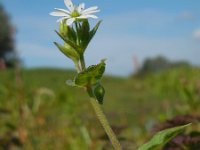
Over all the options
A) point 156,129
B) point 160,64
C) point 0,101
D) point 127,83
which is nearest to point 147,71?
point 160,64

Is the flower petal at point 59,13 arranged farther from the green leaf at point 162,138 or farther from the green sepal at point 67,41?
the green leaf at point 162,138

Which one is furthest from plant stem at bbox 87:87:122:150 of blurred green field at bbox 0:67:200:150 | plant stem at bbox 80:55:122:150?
blurred green field at bbox 0:67:200:150

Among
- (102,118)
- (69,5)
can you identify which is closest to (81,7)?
(69,5)

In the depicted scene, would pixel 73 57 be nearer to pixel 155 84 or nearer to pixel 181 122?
pixel 181 122

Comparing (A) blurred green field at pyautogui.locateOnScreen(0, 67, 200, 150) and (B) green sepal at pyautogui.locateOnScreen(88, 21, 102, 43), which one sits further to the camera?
(A) blurred green field at pyautogui.locateOnScreen(0, 67, 200, 150)

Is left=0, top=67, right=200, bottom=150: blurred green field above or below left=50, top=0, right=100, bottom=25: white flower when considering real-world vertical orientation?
below

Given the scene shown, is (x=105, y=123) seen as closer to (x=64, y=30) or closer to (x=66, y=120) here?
(x=64, y=30)

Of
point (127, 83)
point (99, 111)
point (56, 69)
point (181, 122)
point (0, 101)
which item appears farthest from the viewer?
point (56, 69)

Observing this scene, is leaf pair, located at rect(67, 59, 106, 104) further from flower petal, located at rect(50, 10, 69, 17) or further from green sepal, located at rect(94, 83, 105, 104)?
flower petal, located at rect(50, 10, 69, 17)

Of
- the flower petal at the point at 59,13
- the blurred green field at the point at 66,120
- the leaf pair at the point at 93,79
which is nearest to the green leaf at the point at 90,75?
the leaf pair at the point at 93,79

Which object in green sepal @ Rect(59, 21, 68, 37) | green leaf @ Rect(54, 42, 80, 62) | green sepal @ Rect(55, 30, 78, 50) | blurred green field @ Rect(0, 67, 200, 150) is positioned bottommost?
blurred green field @ Rect(0, 67, 200, 150)
